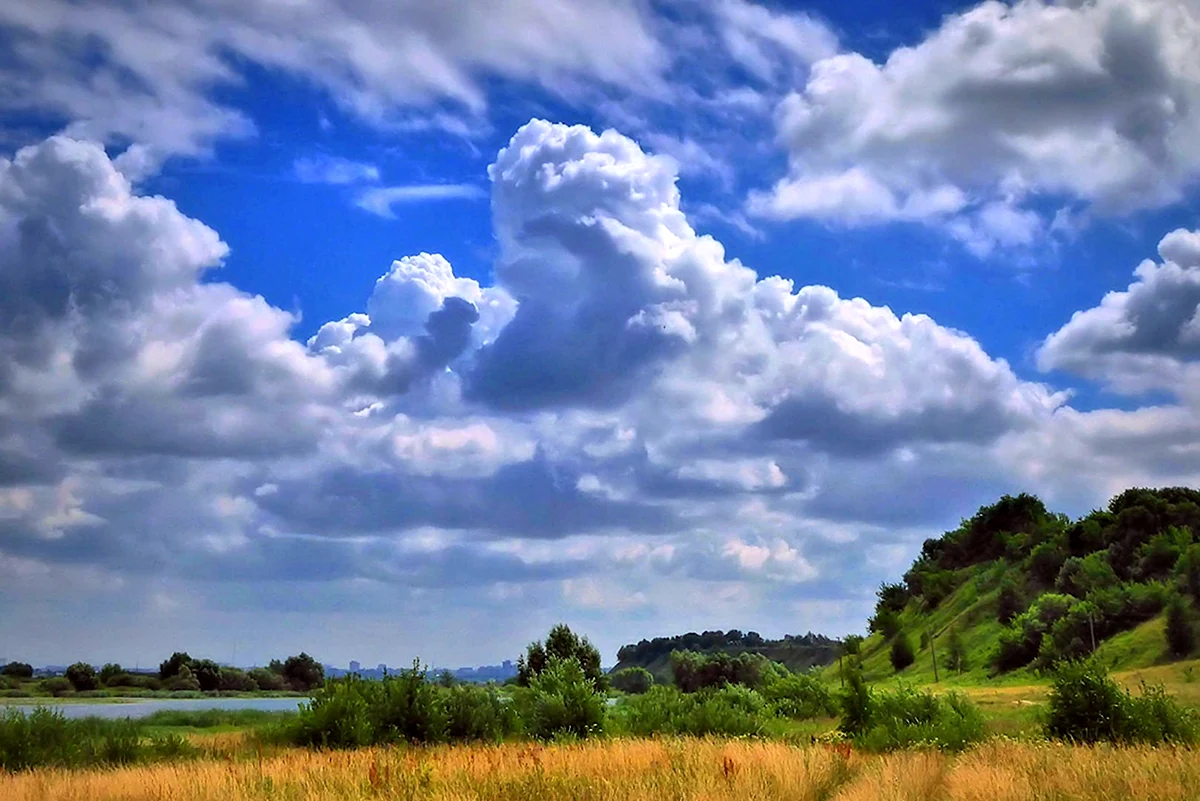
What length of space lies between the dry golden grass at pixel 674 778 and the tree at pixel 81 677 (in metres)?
80.7

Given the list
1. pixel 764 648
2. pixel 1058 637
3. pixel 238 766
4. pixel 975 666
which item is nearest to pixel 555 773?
pixel 238 766

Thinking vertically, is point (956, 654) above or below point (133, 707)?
below

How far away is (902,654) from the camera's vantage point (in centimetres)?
10556

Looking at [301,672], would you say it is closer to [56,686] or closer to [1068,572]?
[56,686]

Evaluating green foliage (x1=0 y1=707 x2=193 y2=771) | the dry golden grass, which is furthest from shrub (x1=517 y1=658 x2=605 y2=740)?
the dry golden grass

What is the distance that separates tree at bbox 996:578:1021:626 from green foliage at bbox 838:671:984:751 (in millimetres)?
71655

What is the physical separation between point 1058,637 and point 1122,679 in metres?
18.1

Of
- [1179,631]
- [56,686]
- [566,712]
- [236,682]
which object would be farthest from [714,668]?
[566,712]

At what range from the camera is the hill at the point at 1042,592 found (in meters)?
78.1

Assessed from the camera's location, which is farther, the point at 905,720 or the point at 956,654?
the point at 956,654

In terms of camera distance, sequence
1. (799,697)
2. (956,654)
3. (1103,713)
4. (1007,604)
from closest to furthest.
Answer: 1. (1103,713)
2. (799,697)
3. (956,654)
4. (1007,604)

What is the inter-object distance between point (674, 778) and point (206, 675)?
96.6 meters

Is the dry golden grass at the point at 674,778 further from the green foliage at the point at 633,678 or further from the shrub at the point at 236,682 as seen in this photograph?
the shrub at the point at 236,682

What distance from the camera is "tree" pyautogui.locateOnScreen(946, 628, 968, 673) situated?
93431 millimetres
